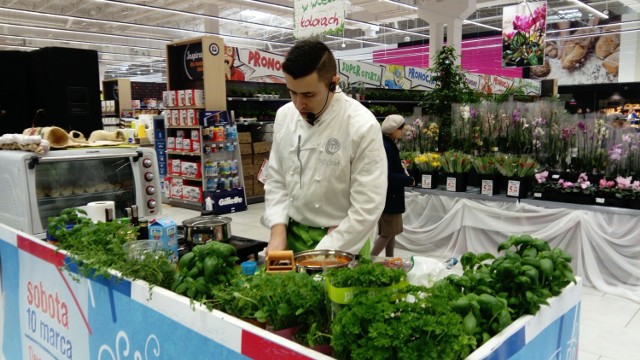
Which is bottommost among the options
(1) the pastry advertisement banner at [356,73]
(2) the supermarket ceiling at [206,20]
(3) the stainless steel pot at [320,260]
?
(3) the stainless steel pot at [320,260]

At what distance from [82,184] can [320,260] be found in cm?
188

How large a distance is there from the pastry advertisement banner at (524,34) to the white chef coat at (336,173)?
768 cm

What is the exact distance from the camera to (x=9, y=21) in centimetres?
1544

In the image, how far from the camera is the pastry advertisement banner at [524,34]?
28.7ft

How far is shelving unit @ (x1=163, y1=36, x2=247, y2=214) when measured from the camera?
7746 mm

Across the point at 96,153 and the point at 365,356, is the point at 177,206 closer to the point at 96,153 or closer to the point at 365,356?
the point at 96,153

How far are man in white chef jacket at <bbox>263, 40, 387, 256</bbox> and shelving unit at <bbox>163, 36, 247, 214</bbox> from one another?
17.9 feet

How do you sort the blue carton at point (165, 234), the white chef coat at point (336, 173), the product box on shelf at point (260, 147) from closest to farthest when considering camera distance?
1. the white chef coat at point (336, 173)
2. the blue carton at point (165, 234)
3. the product box on shelf at point (260, 147)

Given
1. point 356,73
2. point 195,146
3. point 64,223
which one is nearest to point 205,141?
point 195,146

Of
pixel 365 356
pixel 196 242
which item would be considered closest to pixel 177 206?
pixel 196 242

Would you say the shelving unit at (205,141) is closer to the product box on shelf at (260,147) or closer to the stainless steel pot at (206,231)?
the product box on shelf at (260,147)

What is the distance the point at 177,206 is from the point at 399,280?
7649 millimetres

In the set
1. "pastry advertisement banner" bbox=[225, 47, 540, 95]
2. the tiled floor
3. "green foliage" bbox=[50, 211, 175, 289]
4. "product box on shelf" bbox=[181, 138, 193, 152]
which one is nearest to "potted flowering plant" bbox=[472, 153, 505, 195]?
the tiled floor

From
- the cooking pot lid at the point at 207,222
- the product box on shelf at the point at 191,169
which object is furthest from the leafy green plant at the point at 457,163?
the product box on shelf at the point at 191,169
